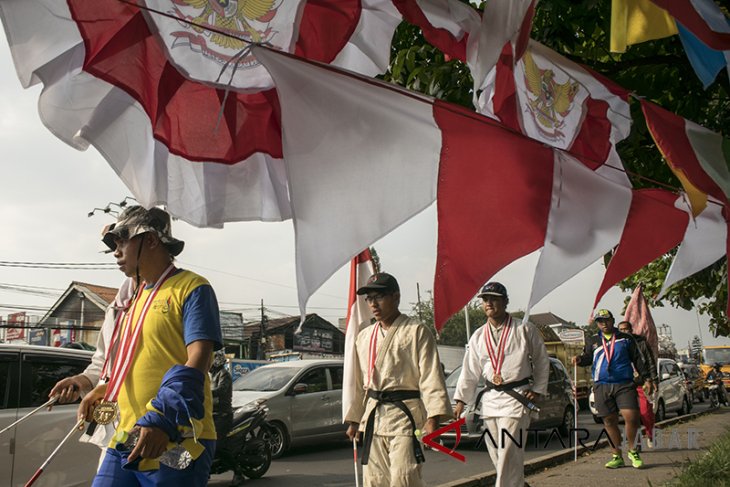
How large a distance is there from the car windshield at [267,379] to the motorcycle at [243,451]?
220cm

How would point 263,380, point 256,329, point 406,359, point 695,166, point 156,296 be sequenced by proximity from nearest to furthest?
point 156,296 → point 695,166 → point 406,359 → point 263,380 → point 256,329

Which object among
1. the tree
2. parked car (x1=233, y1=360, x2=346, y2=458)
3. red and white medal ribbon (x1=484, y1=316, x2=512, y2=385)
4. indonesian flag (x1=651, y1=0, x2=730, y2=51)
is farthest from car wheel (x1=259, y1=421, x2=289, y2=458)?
indonesian flag (x1=651, y1=0, x2=730, y2=51)

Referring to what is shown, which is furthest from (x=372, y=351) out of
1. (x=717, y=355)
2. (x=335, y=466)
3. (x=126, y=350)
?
(x=717, y=355)

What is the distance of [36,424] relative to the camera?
6621 millimetres

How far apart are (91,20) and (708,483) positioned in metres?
6.17

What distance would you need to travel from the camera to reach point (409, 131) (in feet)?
8.96

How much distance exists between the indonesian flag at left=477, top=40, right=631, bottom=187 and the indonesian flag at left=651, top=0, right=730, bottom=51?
75cm

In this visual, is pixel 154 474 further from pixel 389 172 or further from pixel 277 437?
pixel 277 437

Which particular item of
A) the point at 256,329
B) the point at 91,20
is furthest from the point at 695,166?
the point at 256,329

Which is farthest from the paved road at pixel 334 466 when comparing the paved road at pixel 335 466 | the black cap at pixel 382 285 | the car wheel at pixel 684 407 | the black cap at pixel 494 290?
the car wheel at pixel 684 407

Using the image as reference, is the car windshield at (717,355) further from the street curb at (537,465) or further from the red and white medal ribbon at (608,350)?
the red and white medal ribbon at (608,350)

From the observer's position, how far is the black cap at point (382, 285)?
16.2 feet

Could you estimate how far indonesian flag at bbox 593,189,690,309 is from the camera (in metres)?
3.92

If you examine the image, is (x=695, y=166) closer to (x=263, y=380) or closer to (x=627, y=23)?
(x=627, y=23)
